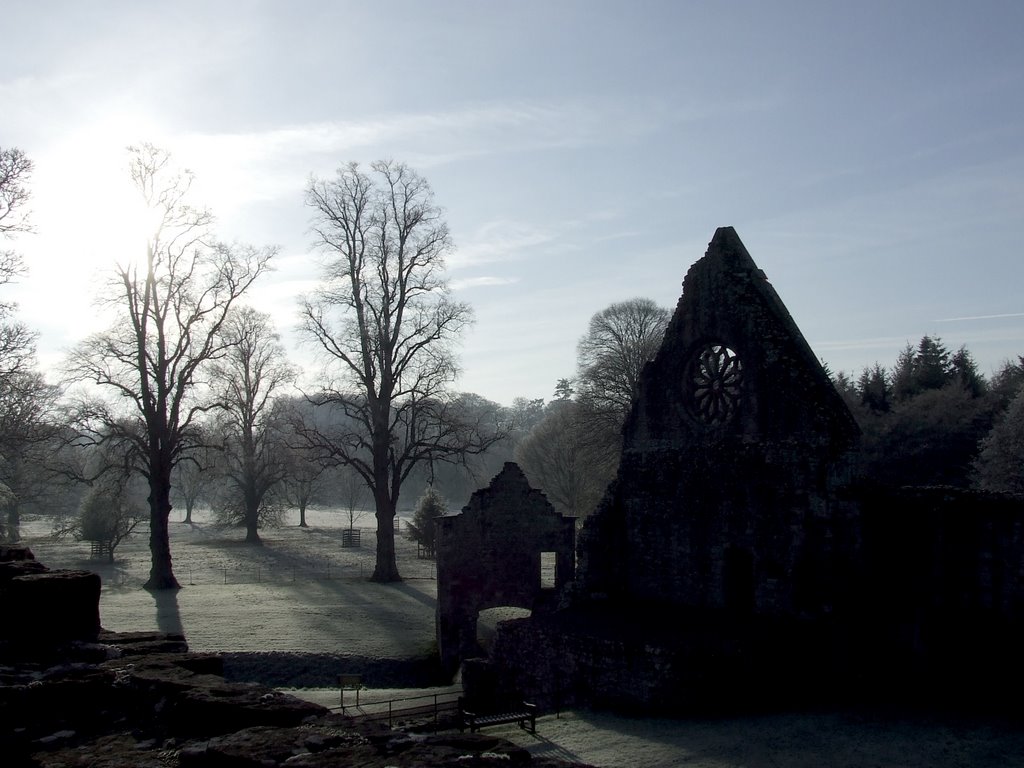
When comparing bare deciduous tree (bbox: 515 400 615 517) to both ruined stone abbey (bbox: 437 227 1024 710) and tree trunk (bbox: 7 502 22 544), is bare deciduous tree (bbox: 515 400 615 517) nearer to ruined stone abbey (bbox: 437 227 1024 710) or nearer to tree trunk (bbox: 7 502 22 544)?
ruined stone abbey (bbox: 437 227 1024 710)

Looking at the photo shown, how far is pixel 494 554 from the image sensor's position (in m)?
23.7

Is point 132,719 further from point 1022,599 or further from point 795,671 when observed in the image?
point 1022,599

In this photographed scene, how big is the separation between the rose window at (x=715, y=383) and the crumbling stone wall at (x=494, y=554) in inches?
267

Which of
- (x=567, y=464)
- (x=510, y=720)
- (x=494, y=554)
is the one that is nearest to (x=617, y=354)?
(x=567, y=464)

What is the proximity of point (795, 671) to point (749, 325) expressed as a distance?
717 cm

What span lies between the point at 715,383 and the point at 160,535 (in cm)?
2251

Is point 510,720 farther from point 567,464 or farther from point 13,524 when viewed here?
point 13,524

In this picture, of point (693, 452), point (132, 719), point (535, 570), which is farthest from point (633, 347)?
point (132, 719)

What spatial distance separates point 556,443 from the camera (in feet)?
178

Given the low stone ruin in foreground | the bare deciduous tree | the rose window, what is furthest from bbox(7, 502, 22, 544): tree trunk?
the low stone ruin in foreground

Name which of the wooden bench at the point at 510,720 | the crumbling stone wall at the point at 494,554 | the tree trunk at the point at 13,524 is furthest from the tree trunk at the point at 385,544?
the tree trunk at the point at 13,524

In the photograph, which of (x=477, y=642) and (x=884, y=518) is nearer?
(x=884, y=518)

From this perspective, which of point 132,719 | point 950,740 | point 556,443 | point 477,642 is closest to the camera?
point 132,719

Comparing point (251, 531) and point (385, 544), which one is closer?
point (385, 544)
